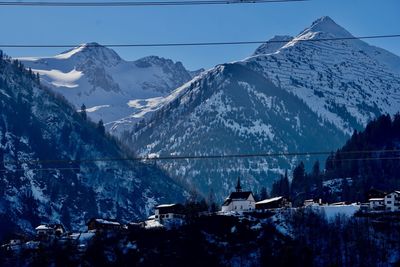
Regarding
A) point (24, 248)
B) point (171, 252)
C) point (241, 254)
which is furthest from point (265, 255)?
point (24, 248)

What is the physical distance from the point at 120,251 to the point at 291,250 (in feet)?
111

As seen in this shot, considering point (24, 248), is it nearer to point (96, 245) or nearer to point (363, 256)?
point (96, 245)

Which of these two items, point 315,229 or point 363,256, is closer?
point 363,256

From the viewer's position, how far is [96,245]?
196875mm

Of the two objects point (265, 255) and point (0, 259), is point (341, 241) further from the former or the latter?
point (0, 259)

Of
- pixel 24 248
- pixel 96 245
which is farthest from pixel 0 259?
pixel 96 245

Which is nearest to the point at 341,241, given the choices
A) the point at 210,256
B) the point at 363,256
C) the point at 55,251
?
the point at 363,256

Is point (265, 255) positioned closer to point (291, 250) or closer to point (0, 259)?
point (291, 250)

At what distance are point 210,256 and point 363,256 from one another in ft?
97.1

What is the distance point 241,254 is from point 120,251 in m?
23.8

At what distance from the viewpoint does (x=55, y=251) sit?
636 feet

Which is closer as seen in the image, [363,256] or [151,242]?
[363,256]

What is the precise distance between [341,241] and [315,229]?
8591 millimetres

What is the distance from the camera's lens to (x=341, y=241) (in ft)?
623
